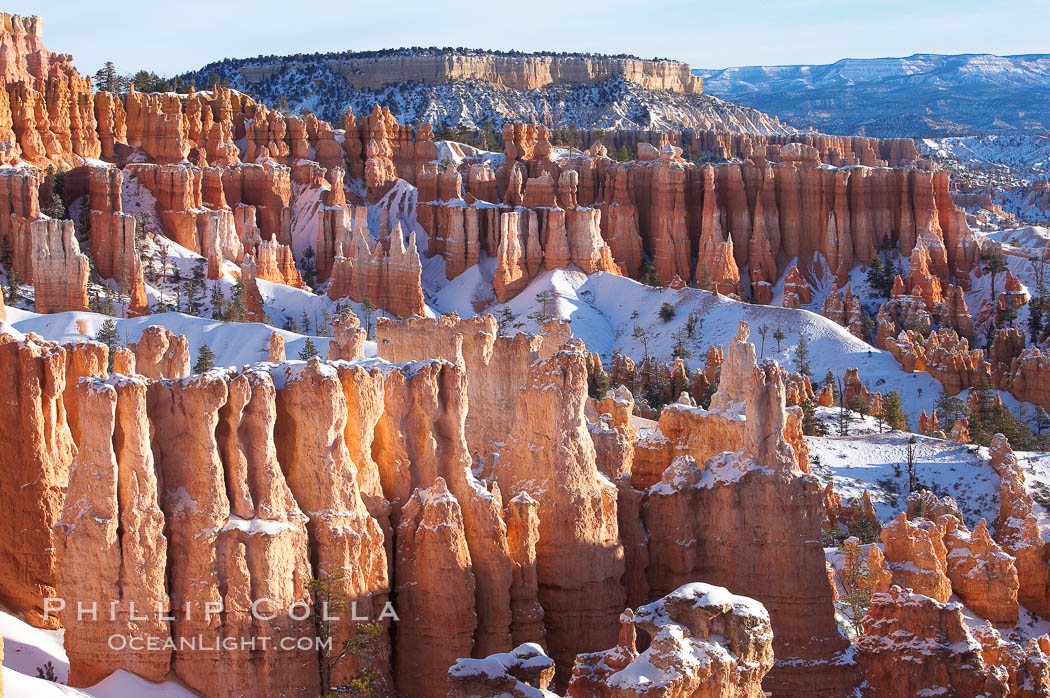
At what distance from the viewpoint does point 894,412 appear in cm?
6006

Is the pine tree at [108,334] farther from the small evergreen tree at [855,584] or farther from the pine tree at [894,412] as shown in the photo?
the pine tree at [894,412]

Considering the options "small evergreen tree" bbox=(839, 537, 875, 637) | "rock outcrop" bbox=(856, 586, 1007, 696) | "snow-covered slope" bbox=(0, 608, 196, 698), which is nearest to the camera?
"snow-covered slope" bbox=(0, 608, 196, 698)

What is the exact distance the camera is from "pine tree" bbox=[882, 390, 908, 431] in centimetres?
5850

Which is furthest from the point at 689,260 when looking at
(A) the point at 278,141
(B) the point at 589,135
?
(B) the point at 589,135

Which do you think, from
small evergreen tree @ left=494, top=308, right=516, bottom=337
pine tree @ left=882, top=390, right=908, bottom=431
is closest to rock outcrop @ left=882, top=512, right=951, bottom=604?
pine tree @ left=882, top=390, right=908, bottom=431

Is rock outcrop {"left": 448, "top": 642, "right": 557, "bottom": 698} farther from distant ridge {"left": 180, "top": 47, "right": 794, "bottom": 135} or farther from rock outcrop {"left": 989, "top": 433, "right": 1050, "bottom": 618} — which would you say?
distant ridge {"left": 180, "top": 47, "right": 794, "bottom": 135}

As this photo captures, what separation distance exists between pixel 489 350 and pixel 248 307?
41.7 meters

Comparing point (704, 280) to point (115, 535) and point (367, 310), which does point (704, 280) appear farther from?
point (115, 535)

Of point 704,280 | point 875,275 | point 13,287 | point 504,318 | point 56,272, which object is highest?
point 56,272

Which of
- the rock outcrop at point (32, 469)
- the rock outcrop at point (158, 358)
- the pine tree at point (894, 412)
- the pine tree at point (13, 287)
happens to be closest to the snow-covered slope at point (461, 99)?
the pine tree at point (13, 287)

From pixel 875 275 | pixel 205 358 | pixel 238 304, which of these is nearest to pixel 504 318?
pixel 238 304

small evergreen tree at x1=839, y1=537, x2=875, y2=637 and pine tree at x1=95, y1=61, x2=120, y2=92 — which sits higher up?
pine tree at x1=95, y1=61, x2=120, y2=92

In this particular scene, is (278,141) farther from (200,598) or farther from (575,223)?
(200,598)

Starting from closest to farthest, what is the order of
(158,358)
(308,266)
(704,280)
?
1. (158,358)
2. (308,266)
3. (704,280)
